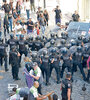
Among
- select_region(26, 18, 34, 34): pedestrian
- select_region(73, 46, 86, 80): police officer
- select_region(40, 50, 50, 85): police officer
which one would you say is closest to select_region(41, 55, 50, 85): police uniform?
select_region(40, 50, 50, 85): police officer

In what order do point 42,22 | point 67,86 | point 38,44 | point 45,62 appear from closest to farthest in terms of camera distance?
1. point 67,86
2. point 45,62
3. point 38,44
4. point 42,22

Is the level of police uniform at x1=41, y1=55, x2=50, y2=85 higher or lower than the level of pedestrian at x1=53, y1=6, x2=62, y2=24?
lower

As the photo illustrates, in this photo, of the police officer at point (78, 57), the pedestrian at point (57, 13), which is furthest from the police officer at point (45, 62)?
the pedestrian at point (57, 13)

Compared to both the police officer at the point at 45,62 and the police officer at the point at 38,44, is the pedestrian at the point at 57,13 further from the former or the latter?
the police officer at the point at 45,62

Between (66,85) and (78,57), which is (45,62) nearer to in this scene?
(78,57)

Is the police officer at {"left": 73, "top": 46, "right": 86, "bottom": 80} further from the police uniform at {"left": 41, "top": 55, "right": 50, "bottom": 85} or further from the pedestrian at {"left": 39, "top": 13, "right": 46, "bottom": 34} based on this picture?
the pedestrian at {"left": 39, "top": 13, "right": 46, "bottom": 34}

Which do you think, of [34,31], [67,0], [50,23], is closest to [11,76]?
[34,31]

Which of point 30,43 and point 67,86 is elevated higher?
point 30,43

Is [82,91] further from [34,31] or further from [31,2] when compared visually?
[31,2]

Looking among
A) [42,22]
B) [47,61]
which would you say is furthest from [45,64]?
[42,22]

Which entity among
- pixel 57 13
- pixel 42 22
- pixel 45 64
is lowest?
pixel 45 64

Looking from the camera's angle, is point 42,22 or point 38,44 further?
point 42,22

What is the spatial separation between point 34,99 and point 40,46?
5552 mm

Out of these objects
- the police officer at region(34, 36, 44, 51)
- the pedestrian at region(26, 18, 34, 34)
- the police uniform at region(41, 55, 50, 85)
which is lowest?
the police uniform at region(41, 55, 50, 85)
